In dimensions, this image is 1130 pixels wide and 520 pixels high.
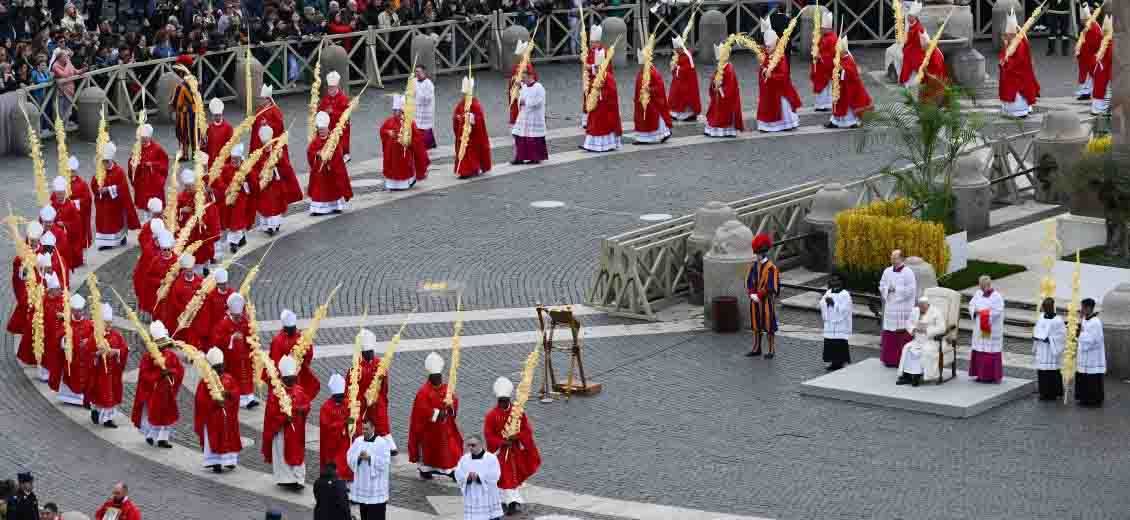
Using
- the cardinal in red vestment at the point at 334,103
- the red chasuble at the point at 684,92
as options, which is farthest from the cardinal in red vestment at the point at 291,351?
the red chasuble at the point at 684,92

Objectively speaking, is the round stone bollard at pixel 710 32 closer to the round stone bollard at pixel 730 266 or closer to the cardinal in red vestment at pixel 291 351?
the round stone bollard at pixel 730 266

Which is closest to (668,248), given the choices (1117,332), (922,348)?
(922,348)

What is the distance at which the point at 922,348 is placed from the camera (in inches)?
1011

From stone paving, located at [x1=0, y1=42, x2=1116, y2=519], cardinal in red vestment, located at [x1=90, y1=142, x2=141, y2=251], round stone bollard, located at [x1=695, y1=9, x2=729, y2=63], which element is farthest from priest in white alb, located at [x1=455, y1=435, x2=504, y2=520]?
round stone bollard, located at [x1=695, y1=9, x2=729, y2=63]

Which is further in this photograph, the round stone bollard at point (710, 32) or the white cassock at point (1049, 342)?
the round stone bollard at point (710, 32)

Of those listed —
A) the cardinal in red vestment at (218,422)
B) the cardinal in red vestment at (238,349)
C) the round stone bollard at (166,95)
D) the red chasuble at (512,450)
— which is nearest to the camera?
the red chasuble at (512,450)

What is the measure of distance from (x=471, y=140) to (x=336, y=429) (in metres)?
14.4

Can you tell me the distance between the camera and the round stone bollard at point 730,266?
28453 millimetres

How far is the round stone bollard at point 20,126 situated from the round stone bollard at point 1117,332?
62.9 ft

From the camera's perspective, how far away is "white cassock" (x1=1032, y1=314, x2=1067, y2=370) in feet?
82.7

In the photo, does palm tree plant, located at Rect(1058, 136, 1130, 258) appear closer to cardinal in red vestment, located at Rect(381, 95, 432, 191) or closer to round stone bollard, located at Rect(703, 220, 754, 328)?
round stone bollard, located at Rect(703, 220, 754, 328)

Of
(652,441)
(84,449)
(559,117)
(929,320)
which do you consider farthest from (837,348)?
(559,117)

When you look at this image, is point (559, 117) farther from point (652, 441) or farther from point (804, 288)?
point (652, 441)

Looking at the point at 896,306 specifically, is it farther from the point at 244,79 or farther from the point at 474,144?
the point at 244,79
